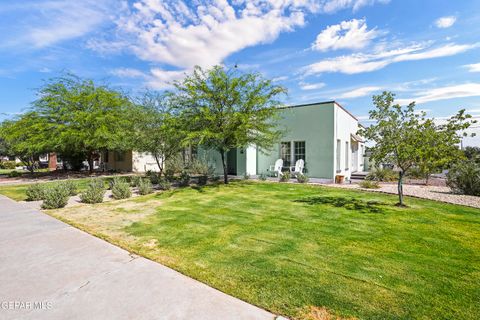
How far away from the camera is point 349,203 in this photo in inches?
315

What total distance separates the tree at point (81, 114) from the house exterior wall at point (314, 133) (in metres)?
10.0

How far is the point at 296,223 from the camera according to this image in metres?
5.73

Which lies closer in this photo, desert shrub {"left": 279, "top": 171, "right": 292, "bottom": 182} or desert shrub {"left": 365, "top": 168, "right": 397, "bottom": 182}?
desert shrub {"left": 279, "top": 171, "right": 292, "bottom": 182}

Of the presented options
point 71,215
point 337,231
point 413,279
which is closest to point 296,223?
point 337,231

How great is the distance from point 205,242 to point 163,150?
31.5 ft

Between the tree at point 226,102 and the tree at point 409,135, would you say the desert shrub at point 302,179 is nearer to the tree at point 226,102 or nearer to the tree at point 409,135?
the tree at point 226,102

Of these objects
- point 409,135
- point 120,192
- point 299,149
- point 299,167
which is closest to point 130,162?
point 120,192

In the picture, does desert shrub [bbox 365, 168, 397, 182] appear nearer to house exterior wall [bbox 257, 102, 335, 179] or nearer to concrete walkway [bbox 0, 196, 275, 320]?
house exterior wall [bbox 257, 102, 335, 179]

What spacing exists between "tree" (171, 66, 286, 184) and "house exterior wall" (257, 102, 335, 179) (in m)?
2.58

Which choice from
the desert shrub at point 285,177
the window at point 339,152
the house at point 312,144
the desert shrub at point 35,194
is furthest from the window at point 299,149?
the desert shrub at point 35,194

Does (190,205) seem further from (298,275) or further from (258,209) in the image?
(298,275)

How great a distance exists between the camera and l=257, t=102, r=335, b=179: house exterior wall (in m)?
13.1

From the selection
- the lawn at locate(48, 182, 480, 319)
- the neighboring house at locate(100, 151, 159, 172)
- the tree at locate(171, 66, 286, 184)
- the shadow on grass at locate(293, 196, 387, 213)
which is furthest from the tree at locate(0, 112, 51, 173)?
the shadow on grass at locate(293, 196, 387, 213)

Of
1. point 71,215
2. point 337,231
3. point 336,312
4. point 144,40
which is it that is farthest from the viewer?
point 144,40
